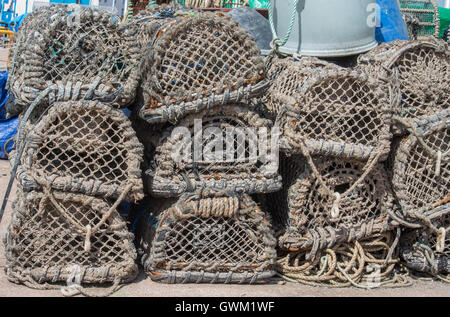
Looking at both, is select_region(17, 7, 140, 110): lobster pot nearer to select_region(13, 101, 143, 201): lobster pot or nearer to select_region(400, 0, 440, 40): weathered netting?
select_region(13, 101, 143, 201): lobster pot

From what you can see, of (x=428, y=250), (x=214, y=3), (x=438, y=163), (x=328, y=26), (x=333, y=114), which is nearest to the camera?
(x=333, y=114)

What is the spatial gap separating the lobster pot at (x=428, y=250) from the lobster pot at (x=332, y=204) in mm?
199

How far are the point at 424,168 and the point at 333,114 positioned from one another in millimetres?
604

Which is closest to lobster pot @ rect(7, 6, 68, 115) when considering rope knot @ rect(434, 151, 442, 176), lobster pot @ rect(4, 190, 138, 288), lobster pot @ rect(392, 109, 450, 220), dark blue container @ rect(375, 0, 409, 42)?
lobster pot @ rect(4, 190, 138, 288)

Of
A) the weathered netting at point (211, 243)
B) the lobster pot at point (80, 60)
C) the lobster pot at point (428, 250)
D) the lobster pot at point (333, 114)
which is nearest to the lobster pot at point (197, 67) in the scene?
the lobster pot at point (80, 60)

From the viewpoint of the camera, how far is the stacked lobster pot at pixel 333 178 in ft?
9.15

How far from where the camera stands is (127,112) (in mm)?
3088

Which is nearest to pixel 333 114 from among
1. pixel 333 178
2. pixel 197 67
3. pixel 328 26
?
pixel 333 178

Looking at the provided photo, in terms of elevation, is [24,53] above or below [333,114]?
above

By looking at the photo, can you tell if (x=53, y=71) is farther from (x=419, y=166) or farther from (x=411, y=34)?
(x=411, y=34)

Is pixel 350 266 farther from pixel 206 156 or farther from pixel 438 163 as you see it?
pixel 206 156

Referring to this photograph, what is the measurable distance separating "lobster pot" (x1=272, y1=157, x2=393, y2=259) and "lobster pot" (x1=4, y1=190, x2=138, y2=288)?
2.81ft

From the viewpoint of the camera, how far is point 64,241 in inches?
102

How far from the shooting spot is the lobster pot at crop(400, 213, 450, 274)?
299 centimetres
